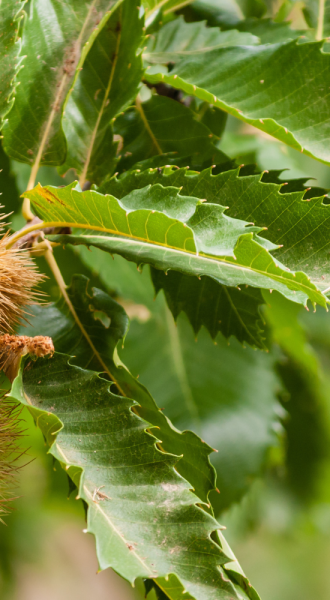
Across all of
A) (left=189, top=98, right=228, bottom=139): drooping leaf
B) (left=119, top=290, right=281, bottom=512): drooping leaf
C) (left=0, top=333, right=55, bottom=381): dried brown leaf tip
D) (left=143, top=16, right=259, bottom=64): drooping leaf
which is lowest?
(left=119, top=290, right=281, bottom=512): drooping leaf

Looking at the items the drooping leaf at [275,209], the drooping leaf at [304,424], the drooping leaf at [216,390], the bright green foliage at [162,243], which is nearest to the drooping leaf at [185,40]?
the bright green foliage at [162,243]

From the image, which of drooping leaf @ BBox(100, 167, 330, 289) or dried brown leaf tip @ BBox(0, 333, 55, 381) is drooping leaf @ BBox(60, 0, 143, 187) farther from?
dried brown leaf tip @ BBox(0, 333, 55, 381)

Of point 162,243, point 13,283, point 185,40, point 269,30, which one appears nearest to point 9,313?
point 13,283

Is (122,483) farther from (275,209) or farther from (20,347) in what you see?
(275,209)

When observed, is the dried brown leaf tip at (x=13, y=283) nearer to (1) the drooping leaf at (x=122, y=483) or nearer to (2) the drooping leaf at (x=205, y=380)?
(1) the drooping leaf at (x=122, y=483)

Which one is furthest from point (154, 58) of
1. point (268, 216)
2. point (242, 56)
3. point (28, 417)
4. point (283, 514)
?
point (283, 514)

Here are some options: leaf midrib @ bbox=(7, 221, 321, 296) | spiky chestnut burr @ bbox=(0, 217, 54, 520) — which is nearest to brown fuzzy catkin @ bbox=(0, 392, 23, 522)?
spiky chestnut burr @ bbox=(0, 217, 54, 520)

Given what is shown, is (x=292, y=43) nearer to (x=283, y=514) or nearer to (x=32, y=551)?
(x=283, y=514)
